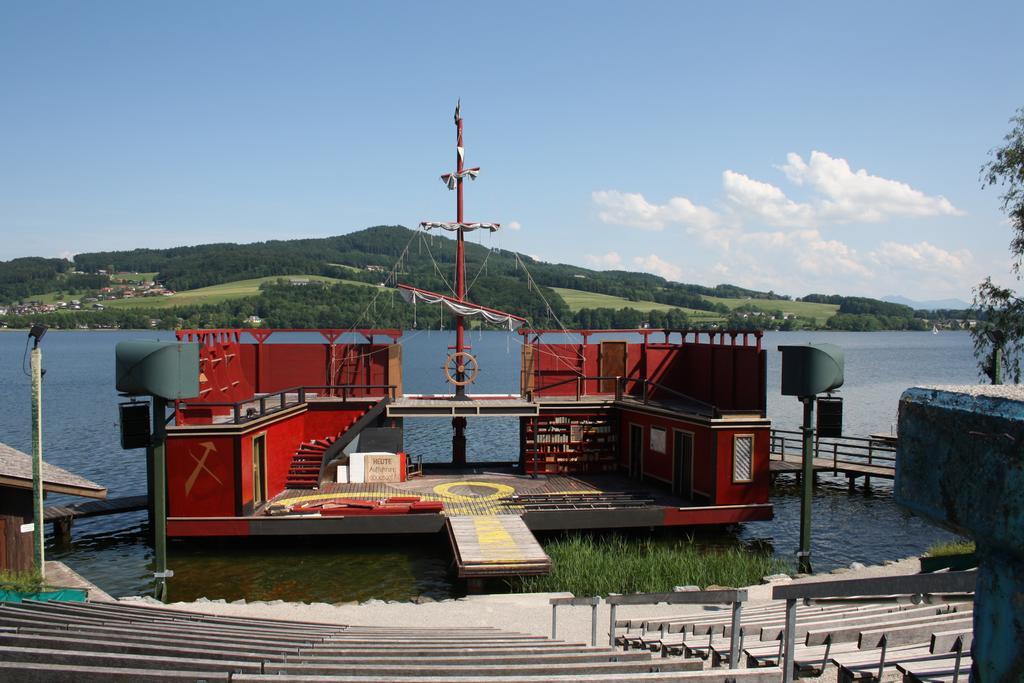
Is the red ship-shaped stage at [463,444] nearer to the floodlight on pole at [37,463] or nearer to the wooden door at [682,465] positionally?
the wooden door at [682,465]

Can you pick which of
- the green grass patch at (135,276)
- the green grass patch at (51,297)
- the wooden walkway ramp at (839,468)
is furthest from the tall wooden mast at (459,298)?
the green grass patch at (51,297)

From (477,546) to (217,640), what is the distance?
10753 millimetres

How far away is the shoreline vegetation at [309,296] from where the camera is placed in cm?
10319

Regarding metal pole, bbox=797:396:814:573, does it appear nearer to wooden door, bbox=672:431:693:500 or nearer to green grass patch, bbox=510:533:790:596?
green grass patch, bbox=510:533:790:596

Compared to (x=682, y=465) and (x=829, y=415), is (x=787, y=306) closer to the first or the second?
(x=682, y=465)

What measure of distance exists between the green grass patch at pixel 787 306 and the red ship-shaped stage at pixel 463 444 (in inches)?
5188

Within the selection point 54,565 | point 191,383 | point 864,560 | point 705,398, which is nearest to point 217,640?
point 191,383

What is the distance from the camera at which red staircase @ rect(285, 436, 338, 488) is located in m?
21.3

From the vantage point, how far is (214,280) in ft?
489

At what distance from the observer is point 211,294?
131625 millimetres

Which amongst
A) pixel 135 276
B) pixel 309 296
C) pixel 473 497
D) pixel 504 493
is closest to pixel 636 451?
pixel 504 493

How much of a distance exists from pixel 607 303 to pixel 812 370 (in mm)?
103007

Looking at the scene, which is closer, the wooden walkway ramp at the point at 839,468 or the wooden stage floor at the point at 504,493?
the wooden stage floor at the point at 504,493

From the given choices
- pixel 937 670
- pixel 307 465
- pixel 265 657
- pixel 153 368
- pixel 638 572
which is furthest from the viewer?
pixel 307 465
